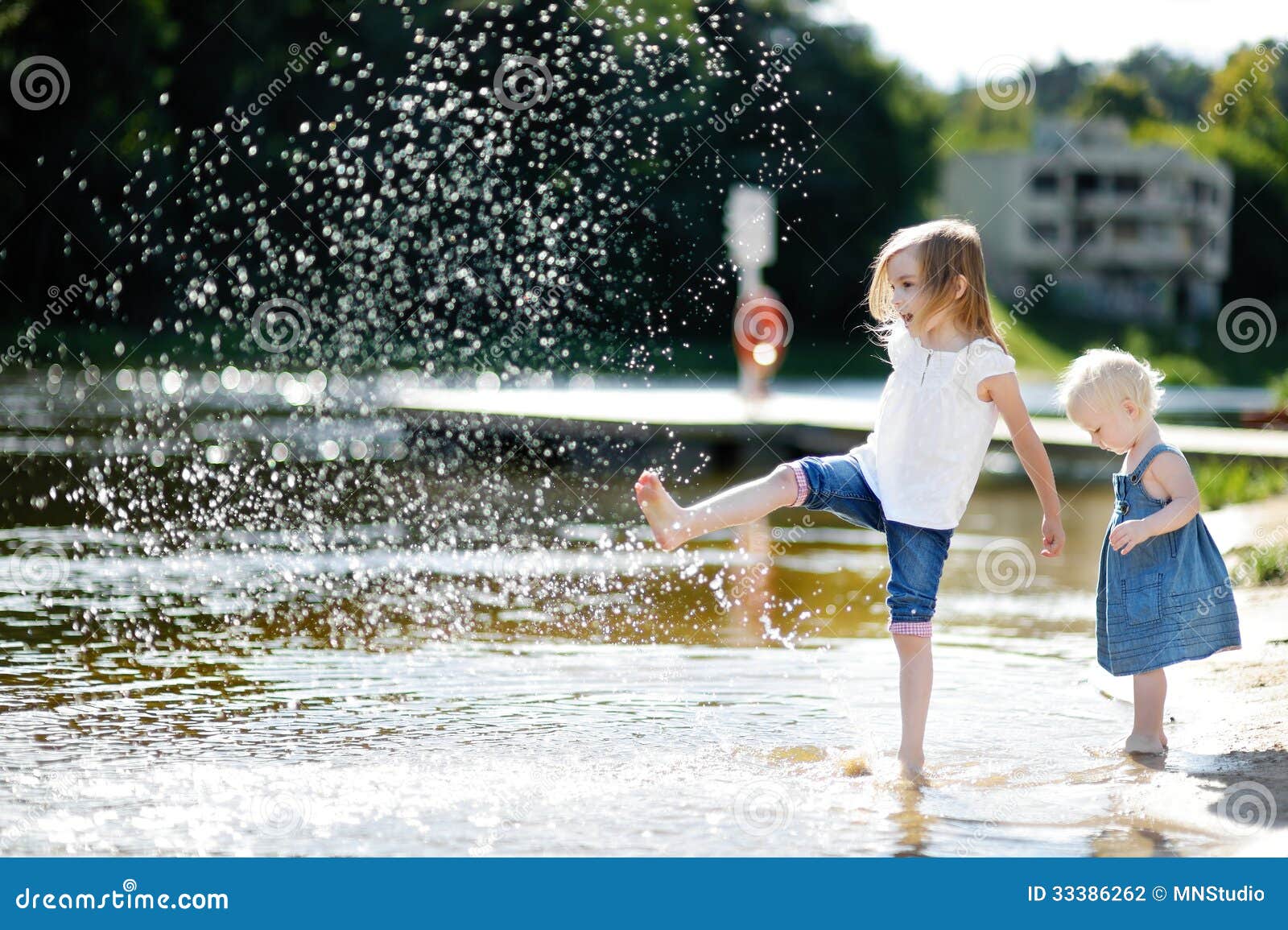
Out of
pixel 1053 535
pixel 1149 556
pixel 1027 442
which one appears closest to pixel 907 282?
pixel 1027 442

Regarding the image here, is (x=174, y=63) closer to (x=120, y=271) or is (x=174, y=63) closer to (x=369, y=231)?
(x=120, y=271)

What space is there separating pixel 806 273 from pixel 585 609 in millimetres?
36698

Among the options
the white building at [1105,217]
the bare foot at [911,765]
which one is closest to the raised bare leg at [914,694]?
the bare foot at [911,765]

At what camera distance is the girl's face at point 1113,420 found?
14.4 feet

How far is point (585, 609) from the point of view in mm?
6656

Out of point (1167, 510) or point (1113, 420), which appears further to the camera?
point (1113, 420)

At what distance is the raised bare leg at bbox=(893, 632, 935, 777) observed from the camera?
4125 millimetres

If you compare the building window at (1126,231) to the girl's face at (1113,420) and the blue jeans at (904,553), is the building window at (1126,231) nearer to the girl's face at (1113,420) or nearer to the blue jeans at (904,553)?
the girl's face at (1113,420)

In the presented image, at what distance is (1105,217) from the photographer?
230ft

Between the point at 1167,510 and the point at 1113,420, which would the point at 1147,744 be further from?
the point at 1113,420

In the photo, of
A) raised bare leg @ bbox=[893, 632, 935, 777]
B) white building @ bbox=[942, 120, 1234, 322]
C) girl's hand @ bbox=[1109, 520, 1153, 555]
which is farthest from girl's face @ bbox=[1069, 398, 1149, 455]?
white building @ bbox=[942, 120, 1234, 322]

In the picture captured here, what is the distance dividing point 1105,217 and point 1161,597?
69.6 meters
